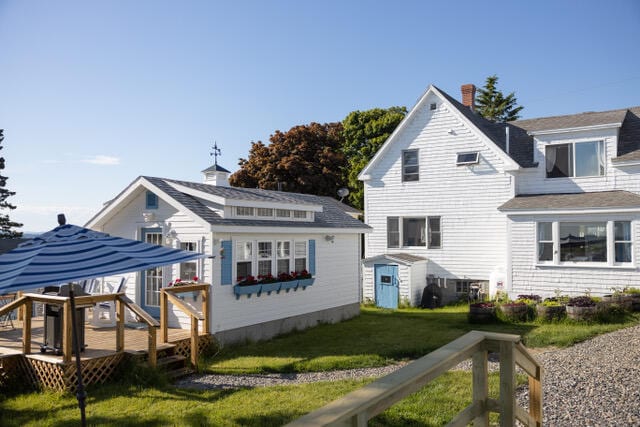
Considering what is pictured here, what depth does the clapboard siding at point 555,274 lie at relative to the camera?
15.9m

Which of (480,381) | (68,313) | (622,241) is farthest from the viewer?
(622,241)

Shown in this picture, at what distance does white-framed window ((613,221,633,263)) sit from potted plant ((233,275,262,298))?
12021mm

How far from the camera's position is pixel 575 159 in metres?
18.1

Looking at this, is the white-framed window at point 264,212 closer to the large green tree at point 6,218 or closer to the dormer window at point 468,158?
the dormer window at point 468,158

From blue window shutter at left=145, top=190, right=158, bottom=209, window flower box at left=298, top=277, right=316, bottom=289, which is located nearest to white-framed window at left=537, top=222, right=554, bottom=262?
window flower box at left=298, top=277, right=316, bottom=289

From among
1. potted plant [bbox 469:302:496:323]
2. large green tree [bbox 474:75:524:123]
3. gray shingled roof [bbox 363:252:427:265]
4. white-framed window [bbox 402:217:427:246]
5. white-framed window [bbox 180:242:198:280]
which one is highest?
large green tree [bbox 474:75:524:123]

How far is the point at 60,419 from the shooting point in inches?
274

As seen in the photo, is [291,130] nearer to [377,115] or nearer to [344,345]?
[377,115]

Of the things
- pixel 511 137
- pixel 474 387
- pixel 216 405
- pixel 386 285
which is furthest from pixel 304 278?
pixel 511 137

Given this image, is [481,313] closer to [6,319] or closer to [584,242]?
[584,242]

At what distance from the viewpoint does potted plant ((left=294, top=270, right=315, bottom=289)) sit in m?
14.1

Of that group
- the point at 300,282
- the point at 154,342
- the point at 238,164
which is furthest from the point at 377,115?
the point at 154,342

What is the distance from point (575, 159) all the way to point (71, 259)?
17.8 meters

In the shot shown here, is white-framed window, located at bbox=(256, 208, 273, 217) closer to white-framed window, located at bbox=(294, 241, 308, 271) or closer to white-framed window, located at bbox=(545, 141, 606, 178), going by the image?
white-framed window, located at bbox=(294, 241, 308, 271)
